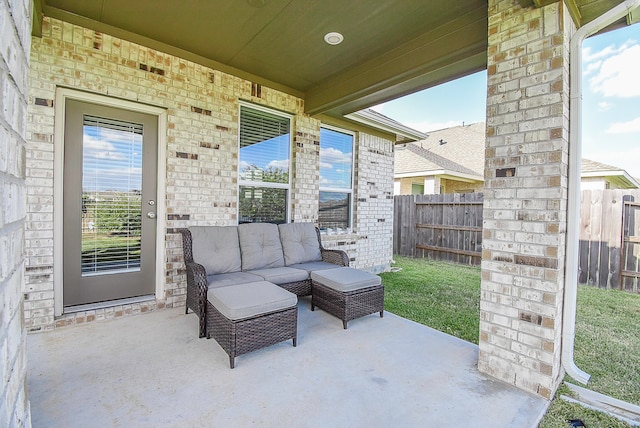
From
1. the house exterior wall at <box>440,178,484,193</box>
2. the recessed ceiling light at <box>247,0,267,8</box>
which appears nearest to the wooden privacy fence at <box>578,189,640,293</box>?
the recessed ceiling light at <box>247,0,267,8</box>

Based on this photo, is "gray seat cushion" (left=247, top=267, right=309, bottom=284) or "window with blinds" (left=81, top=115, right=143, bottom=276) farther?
"gray seat cushion" (left=247, top=267, right=309, bottom=284)

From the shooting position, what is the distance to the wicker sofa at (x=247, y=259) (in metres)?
3.05

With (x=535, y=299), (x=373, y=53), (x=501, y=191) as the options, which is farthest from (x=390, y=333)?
(x=373, y=53)

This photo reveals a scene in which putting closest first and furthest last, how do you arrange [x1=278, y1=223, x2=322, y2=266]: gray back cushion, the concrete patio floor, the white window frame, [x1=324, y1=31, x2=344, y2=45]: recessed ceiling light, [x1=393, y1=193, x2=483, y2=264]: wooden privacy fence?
the concrete patio floor → [x1=324, y1=31, x2=344, y2=45]: recessed ceiling light → [x1=278, y1=223, x2=322, y2=266]: gray back cushion → the white window frame → [x1=393, y1=193, x2=483, y2=264]: wooden privacy fence

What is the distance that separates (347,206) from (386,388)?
12.6 feet

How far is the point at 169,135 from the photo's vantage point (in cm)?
360

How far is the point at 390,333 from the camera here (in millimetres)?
3125

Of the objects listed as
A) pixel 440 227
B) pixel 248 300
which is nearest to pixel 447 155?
pixel 440 227

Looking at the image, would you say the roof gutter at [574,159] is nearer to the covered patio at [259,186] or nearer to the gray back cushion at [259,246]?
the covered patio at [259,186]

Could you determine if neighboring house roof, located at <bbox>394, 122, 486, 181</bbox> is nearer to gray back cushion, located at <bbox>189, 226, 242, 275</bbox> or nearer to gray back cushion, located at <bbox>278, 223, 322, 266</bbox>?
gray back cushion, located at <bbox>278, 223, 322, 266</bbox>

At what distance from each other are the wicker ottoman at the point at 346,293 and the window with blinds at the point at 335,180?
6.16ft

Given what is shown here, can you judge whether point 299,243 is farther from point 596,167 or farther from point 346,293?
point 596,167

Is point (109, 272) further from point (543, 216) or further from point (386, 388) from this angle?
point (543, 216)

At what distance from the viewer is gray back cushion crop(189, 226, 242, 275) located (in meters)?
3.44
